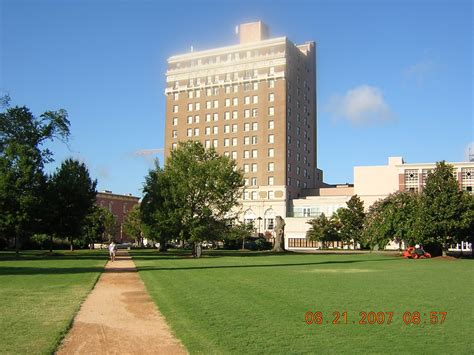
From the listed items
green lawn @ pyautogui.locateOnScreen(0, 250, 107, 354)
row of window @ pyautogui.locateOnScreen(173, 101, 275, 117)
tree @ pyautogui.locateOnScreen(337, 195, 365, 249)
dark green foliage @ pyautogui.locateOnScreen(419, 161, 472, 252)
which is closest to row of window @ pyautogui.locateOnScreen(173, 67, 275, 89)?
row of window @ pyautogui.locateOnScreen(173, 101, 275, 117)

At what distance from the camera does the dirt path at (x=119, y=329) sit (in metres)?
9.66

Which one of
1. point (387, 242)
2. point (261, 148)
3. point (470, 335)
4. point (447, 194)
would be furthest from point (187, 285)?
point (261, 148)

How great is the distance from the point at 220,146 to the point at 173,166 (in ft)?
222

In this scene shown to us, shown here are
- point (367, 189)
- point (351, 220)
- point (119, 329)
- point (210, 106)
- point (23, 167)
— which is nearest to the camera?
point (119, 329)

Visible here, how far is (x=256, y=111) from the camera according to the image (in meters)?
121

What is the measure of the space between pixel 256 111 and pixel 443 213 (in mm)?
74824

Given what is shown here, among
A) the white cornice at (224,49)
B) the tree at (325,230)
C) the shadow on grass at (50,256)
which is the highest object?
the white cornice at (224,49)

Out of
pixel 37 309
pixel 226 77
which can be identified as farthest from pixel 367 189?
pixel 37 309

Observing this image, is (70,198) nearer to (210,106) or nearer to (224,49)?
(210,106)

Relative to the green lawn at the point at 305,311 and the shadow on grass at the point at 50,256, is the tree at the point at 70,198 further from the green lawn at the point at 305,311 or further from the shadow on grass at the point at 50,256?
the green lawn at the point at 305,311

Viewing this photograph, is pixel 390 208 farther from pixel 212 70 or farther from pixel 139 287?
pixel 212 70

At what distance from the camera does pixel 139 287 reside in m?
20.8

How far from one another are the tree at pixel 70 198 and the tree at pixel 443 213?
36189 mm

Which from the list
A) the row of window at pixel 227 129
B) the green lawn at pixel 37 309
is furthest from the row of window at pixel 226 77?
the green lawn at pixel 37 309
